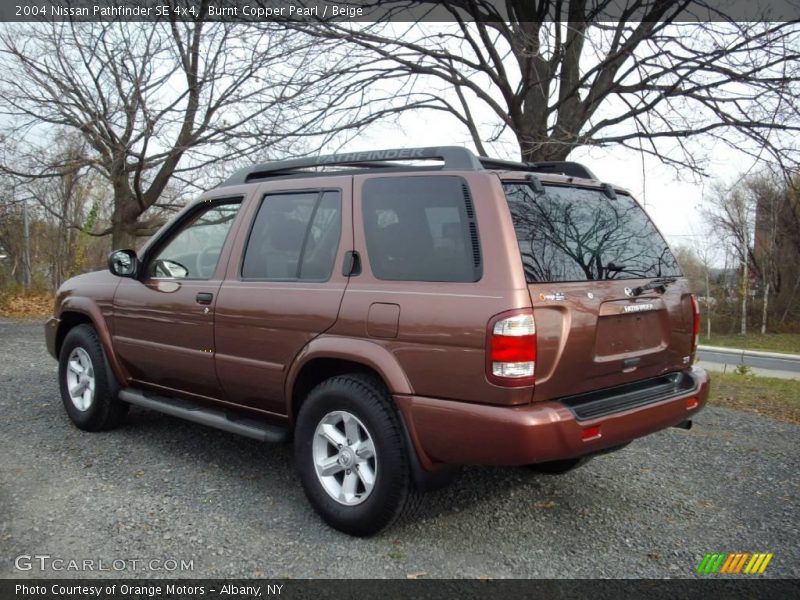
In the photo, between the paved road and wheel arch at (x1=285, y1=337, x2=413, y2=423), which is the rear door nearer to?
wheel arch at (x1=285, y1=337, x2=413, y2=423)

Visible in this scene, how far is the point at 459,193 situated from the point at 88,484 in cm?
284

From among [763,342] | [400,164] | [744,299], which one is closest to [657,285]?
[400,164]

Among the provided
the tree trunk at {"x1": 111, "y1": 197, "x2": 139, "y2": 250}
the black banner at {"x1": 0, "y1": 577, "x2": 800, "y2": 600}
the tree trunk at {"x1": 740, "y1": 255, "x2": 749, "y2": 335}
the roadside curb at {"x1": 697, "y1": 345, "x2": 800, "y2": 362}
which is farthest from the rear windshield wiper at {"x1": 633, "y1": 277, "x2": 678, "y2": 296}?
the tree trunk at {"x1": 740, "y1": 255, "x2": 749, "y2": 335}

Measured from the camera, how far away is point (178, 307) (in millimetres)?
4270

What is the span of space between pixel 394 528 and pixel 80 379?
3.04m

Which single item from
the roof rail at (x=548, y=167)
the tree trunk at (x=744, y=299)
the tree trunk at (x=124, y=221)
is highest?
the tree trunk at (x=124, y=221)

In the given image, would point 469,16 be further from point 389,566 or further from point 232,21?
point 389,566

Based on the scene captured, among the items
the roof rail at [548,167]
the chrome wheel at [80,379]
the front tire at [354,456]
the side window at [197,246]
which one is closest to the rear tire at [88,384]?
the chrome wheel at [80,379]

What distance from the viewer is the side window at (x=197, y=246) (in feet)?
14.0

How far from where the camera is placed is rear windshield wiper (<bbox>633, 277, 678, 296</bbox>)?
3275 mm

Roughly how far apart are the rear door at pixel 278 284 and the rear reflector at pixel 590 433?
4.45 feet

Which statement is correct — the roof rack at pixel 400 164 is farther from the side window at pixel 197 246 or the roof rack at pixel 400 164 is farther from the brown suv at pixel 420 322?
the side window at pixel 197 246

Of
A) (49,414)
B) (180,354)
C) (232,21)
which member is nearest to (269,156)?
(232,21)

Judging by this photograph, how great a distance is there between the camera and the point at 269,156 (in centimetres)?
1373
